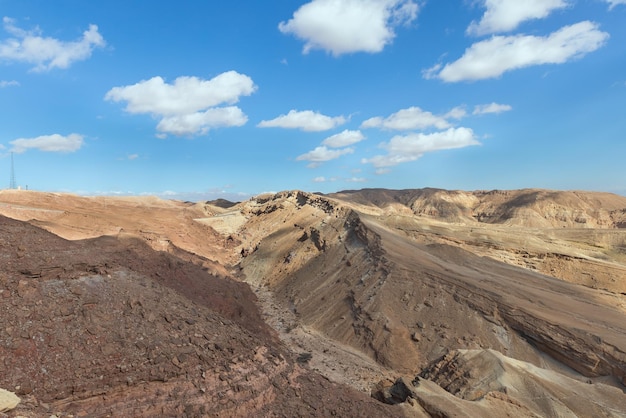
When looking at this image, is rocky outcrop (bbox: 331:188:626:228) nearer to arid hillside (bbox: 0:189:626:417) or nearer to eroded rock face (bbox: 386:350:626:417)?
arid hillside (bbox: 0:189:626:417)

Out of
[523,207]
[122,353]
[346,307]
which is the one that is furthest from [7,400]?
[523,207]

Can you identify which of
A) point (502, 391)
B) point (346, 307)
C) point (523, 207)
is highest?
point (523, 207)

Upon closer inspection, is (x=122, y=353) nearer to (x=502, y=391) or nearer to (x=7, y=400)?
(x=7, y=400)

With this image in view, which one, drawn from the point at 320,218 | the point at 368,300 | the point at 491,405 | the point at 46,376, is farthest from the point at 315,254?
the point at 46,376

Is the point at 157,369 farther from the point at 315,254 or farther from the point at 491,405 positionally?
the point at 315,254

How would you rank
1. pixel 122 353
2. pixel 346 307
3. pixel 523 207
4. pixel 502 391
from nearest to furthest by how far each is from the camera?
pixel 122 353, pixel 502 391, pixel 346 307, pixel 523 207

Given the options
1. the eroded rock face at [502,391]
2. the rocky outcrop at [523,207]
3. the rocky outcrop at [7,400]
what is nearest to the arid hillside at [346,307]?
the eroded rock face at [502,391]

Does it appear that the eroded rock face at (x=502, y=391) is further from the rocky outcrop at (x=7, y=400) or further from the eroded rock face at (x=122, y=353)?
the rocky outcrop at (x=7, y=400)

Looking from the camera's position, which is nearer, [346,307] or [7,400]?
[7,400]

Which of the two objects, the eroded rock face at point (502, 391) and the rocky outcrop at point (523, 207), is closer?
the eroded rock face at point (502, 391)
